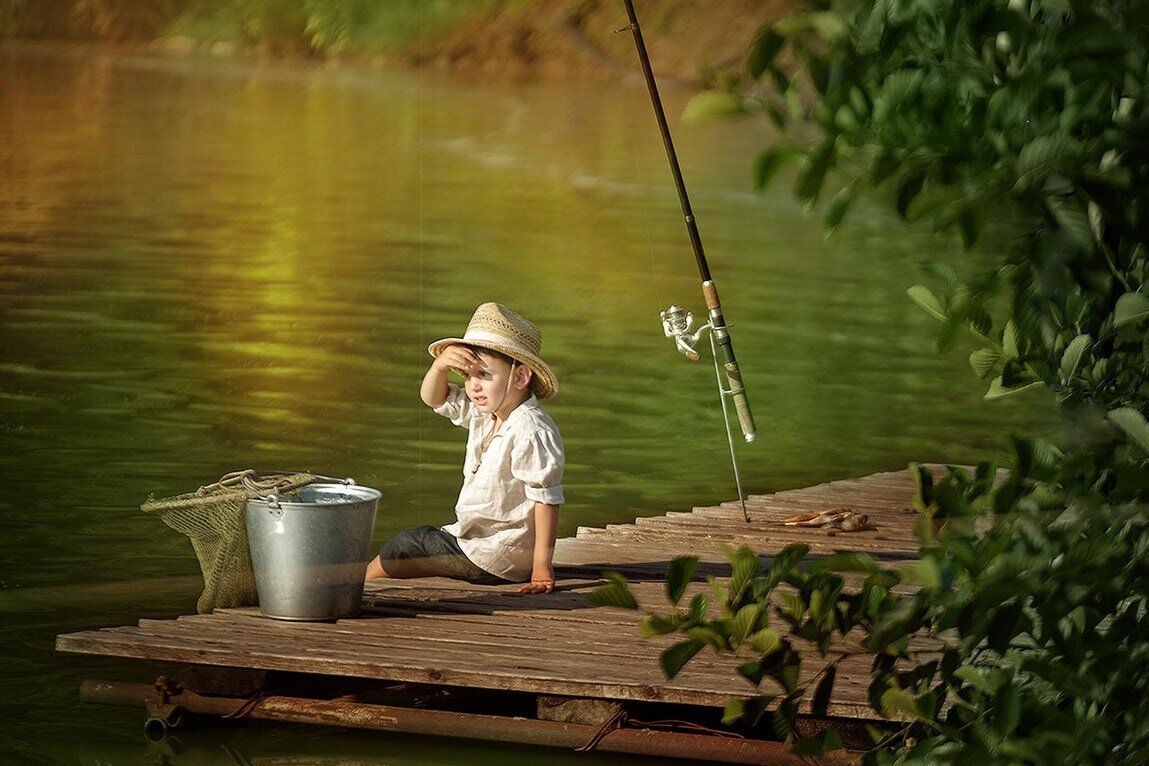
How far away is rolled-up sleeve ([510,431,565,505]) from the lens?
4.06 meters

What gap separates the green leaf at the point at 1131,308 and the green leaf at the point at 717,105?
0.86 feet

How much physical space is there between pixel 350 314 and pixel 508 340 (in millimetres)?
9262

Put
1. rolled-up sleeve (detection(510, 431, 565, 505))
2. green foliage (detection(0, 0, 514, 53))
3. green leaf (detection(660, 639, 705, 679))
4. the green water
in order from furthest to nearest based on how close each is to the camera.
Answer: green foliage (detection(0, 0, 514, 53))
the green water
rolled-up sleeve (detection(510, 431, 565, 505))
green leaf (detection(660, 639, 705, 679))

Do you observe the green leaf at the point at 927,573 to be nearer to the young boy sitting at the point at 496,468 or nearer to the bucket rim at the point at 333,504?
the bucket rim at the point at 333,504

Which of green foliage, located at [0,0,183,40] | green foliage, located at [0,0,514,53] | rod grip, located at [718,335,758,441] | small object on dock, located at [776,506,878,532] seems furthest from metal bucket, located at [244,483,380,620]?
Answer: green foliage, located at [0,0,514,53]

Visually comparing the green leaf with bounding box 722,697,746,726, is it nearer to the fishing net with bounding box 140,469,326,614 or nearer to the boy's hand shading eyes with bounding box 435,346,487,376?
the fishing net with bounding box 140,469,326,614

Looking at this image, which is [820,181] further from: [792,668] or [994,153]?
[792,668]

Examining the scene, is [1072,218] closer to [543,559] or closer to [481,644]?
[481,644]

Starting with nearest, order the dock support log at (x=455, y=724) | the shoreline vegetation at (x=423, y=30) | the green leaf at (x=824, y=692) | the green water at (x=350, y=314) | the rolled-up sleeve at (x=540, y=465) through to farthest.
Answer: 1. the green leaf at (x=824, y=692)
2. the dock support log at (x=455, y=724)
3. the rolled-up sleeve at (x=540, y=465)
4. the green water at (x=350, y=314)
5. the shoreline vegetation at (x=423, y=30)

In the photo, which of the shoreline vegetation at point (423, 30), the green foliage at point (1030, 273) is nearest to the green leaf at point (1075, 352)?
the green foliage at point (1030, 273)

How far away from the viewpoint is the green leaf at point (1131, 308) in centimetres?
126

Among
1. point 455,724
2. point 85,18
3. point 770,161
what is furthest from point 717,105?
point 85,18

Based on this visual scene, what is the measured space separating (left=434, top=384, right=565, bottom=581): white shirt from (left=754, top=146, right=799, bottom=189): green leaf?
2760mm

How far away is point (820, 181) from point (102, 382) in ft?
30.2
